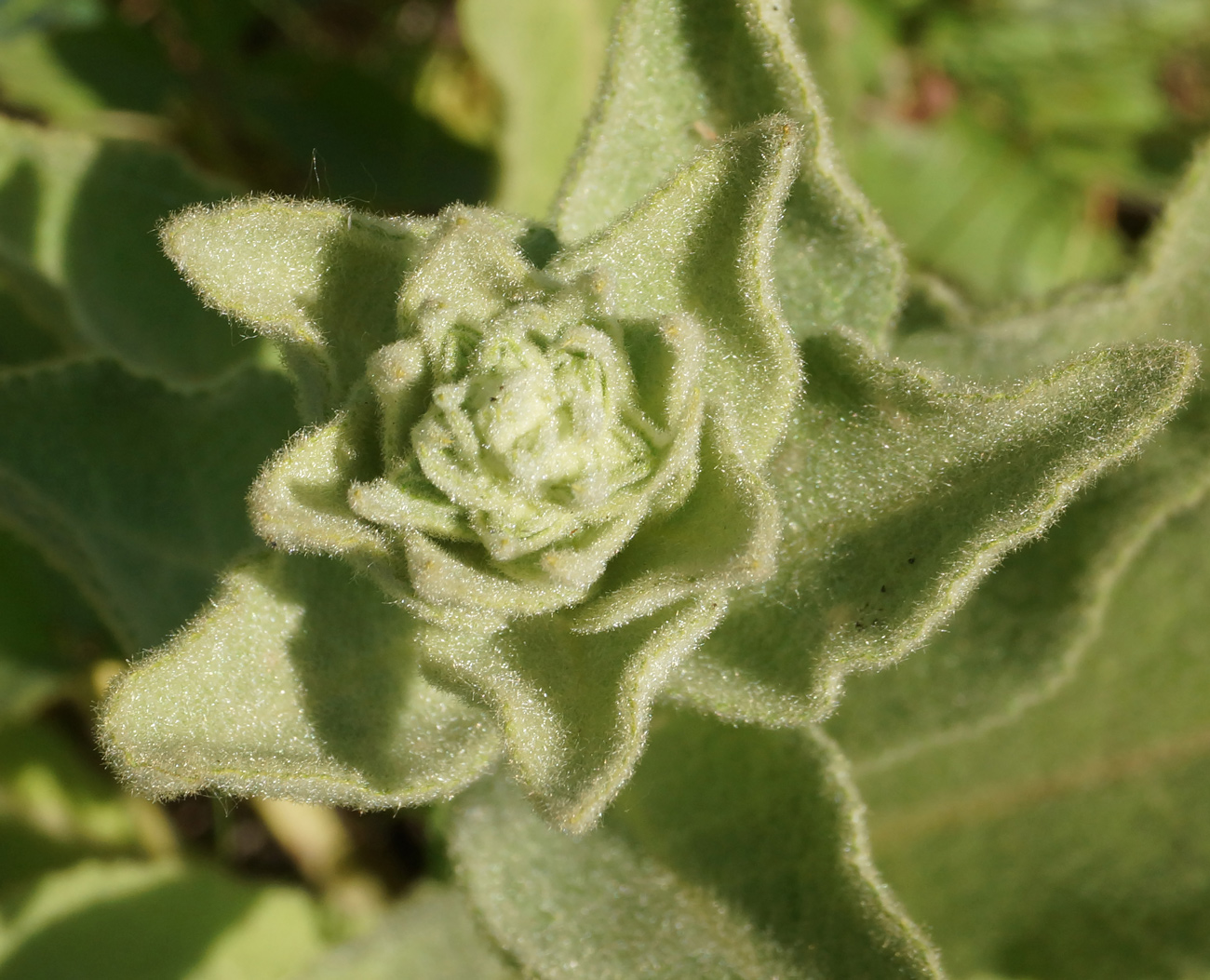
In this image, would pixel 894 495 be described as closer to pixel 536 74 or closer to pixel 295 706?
pixel 295 706

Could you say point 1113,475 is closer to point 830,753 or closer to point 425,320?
point 830,753

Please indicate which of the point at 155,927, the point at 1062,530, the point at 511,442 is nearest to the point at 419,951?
the point at 155,927

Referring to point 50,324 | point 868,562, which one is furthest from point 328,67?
point 868,562

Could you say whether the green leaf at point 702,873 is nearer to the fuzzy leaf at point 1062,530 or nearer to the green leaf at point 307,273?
the fuzzy leaf at point 1062,530

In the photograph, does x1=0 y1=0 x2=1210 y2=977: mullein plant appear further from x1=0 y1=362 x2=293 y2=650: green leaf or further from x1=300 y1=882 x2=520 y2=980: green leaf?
x1=300 y1=882 x2=520 y2=980: green leaf

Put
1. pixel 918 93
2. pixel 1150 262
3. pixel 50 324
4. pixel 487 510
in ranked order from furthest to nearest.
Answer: pixel 918 93, pixel 50 324, pixel 1150 262, pixel 487 510

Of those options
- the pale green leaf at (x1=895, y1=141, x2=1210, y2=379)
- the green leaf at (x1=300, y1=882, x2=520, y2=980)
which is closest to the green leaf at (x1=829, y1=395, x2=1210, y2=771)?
the pale green leaf at (x1=895, y1=141, x2=1210, y2=379)

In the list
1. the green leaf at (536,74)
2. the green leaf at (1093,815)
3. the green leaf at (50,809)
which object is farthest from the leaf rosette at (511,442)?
the green leaf at (50,809)
